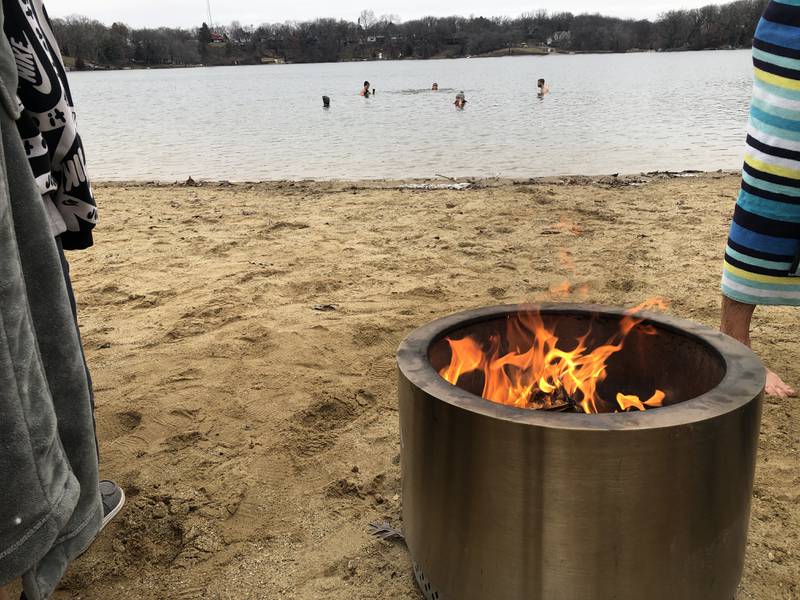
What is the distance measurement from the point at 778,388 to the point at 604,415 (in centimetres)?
211

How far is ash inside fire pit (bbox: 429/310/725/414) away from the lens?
6.76 feet

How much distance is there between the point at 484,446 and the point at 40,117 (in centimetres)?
133

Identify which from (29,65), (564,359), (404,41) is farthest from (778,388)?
(404,41)

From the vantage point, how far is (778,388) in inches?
123

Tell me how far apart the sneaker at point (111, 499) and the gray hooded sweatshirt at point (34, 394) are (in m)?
0.88

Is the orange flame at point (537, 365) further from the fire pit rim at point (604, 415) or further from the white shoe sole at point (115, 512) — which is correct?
the white shoe sole at point (115, 512)

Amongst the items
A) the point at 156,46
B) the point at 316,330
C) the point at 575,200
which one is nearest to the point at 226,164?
the point at 575,200

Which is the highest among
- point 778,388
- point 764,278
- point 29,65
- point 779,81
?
point 29,65

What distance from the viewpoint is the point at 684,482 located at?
57.6 inches

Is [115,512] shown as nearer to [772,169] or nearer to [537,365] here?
[537,365]

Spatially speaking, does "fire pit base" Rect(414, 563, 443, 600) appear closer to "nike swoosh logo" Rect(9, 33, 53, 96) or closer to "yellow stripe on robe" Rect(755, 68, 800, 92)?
"nike swoosh logo" Rect(9, 33, 53, 96)

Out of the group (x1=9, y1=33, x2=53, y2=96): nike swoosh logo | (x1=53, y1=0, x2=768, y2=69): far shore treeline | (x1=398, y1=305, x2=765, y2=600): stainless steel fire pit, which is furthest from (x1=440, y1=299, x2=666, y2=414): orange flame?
(x1=53, y1=0, x2=768, y2=69): far shore treeline

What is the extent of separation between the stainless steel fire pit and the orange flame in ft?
1.20

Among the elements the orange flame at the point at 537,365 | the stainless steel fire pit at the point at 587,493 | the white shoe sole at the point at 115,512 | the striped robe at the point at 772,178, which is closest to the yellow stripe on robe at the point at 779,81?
the striped robe at the point at 772,178
